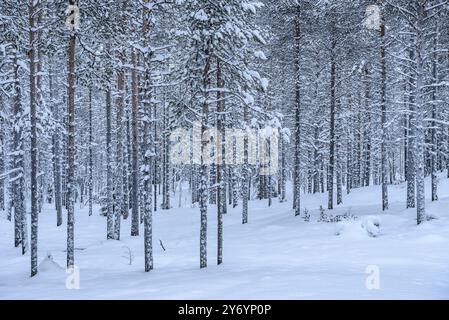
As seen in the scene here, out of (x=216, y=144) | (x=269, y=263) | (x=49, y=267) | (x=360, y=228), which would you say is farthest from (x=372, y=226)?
(x=49, y=267)

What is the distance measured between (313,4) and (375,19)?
401cm

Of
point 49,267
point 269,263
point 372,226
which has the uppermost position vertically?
point 372,226

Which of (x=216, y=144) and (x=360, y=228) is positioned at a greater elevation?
(x=216, y=144)

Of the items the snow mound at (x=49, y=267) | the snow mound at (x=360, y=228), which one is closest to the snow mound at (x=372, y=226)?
the snow mound at (x=360, y=228)

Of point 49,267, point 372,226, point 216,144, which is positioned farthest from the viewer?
point 372,226

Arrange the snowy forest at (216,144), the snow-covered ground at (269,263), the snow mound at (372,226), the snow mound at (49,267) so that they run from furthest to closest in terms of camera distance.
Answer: the snow mound at (372,226), the snow mound at (49,267), the snowy forest at (216,144), the snow-covered ground at (269,263)

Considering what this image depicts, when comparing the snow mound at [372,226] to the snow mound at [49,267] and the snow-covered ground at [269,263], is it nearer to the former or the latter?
→ the snow-covered ground at [269,263]

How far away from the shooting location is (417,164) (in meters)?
15.7

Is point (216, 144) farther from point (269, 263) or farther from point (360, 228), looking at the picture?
point (360, 228)

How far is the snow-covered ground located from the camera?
8.95 metres

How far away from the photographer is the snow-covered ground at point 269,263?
895 cm

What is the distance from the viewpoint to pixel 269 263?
497 inches

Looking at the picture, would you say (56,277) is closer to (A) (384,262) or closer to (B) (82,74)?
(B) (82,74)
